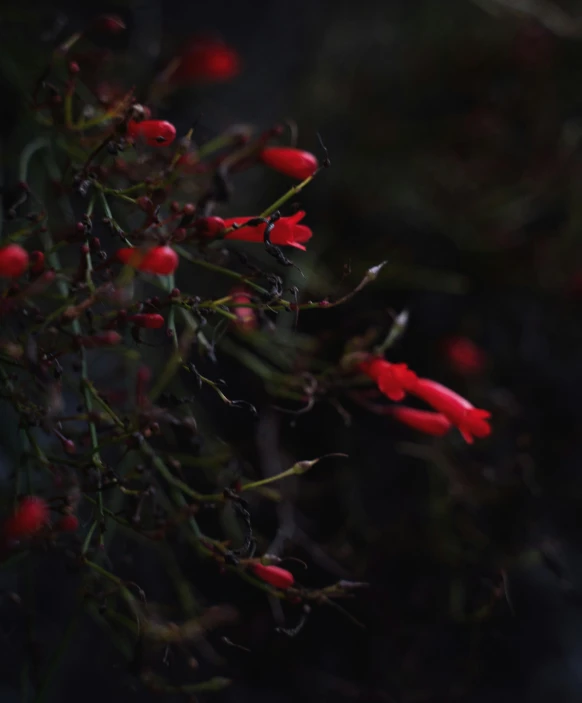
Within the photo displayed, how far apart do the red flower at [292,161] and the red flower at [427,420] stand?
22 cm

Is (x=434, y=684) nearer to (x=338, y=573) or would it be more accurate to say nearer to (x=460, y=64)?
(x=338, y=573)

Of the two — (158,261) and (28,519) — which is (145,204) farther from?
(28,519)

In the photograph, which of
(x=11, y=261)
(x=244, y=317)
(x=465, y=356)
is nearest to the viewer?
(x=11, y=261)

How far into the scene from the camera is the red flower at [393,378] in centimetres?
54

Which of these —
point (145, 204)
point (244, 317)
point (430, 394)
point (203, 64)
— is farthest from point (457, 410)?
point (203, 64)

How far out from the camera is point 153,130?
469mm

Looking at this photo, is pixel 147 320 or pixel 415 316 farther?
pixel 415 316

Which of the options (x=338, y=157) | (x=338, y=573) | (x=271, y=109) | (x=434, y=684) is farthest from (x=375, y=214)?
(x=434, y=684)

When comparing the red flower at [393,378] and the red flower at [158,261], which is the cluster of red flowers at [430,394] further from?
the red flower at [158,261]

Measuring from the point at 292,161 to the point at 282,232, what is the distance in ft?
0.41

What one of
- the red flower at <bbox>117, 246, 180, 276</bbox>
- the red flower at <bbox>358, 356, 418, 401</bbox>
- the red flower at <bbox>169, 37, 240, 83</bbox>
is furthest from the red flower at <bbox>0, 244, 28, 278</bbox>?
the red flower at <bbox>169, 37, 240, 83</bbox>

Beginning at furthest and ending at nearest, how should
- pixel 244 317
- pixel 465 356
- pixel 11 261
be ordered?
pixel 465 356 → pixel 244 317 → pixel 11 261

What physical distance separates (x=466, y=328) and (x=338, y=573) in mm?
388

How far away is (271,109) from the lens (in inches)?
41.1
